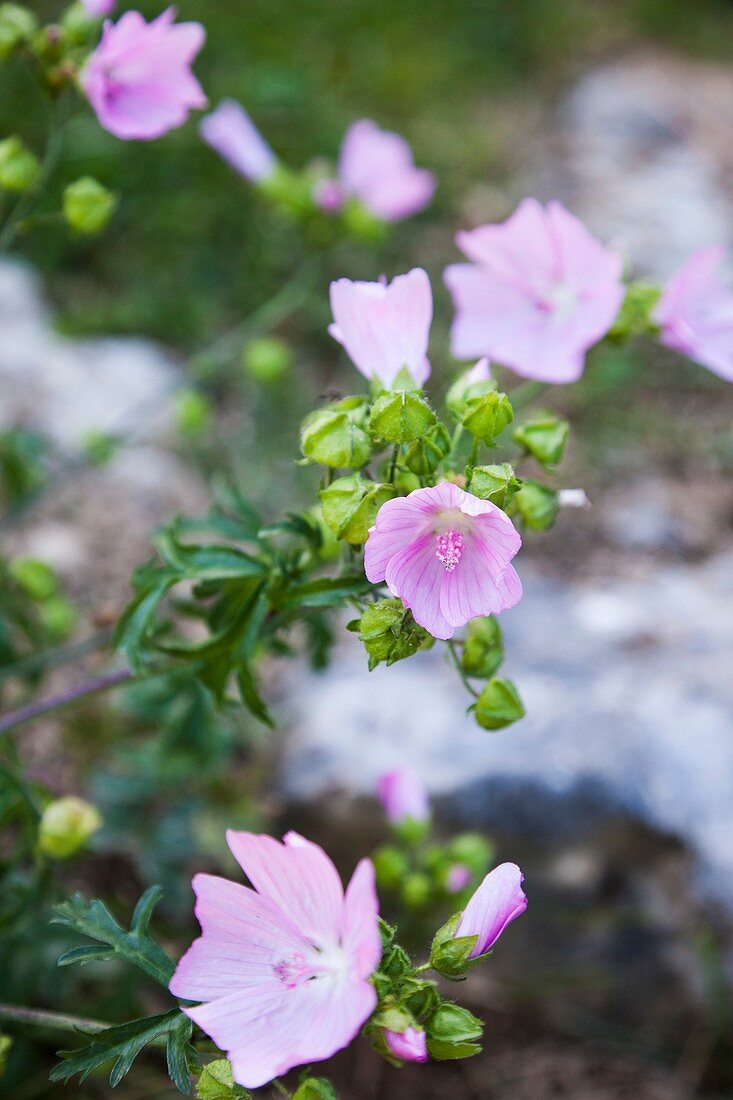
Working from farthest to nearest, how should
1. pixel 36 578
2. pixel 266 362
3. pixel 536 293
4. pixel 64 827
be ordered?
pixel 266 362, pixel 36 578, pixel 536 293, pixel 64 827

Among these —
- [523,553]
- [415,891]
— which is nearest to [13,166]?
[415,891]

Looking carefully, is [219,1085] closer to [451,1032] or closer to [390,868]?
[451,1032]

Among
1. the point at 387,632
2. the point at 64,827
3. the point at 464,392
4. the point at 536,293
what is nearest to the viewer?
the point at 387,632

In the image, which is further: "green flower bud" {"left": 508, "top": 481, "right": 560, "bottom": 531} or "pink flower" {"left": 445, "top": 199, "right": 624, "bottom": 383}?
"pink flower" {"left": 445, "top": 199, "right": 624, "bottom": 383}

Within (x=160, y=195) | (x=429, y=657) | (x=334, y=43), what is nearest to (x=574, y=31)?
(x=334, y=43)

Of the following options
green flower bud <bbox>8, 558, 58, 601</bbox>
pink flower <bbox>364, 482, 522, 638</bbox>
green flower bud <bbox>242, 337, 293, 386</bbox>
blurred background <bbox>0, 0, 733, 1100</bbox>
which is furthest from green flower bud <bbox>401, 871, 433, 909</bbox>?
green flower bud <bbox>242, 337, 293, 386</bbox>

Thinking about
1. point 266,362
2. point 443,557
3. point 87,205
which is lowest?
point 266,362

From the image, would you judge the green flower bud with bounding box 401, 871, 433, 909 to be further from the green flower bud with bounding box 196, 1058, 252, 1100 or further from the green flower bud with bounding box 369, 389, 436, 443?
the green flower bud with bounding box 369, 389, 436, 443
